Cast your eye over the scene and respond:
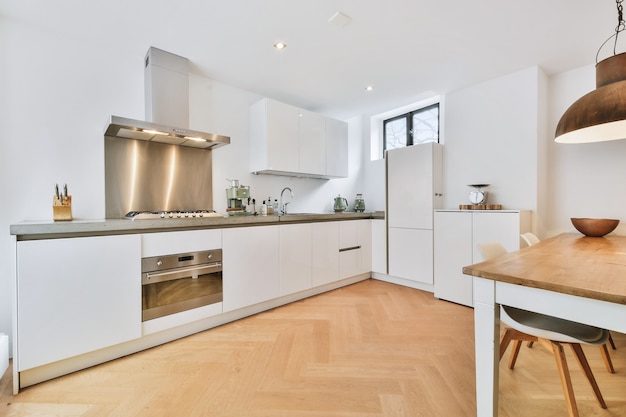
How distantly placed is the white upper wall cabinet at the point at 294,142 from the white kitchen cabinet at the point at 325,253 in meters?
0.78

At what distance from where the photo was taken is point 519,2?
6.10ft

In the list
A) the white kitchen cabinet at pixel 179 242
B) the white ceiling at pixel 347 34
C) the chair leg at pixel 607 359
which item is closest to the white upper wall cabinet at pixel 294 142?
the white ceiling at pixel 347 34

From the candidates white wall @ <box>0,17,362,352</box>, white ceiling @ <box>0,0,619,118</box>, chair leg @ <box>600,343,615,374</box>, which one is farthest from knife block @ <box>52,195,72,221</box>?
chair leg @ <box>600,343,615,374</box>

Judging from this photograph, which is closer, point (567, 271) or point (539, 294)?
point (539, 294)

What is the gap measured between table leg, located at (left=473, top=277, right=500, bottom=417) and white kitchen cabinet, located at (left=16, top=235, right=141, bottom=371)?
2050mm

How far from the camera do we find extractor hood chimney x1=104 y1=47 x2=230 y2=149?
2.35 meters

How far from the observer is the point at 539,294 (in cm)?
97

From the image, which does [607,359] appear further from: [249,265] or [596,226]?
[249,265]

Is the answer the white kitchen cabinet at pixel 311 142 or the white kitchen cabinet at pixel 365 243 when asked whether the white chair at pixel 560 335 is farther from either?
the white kitchen cabinet at pixel 311 142

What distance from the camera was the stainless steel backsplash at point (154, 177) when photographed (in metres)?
2.38

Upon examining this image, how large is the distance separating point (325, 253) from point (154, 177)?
193cm

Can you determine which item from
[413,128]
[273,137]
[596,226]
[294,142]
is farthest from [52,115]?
[596,226]

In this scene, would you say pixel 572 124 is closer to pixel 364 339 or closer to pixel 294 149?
pixel 364 339

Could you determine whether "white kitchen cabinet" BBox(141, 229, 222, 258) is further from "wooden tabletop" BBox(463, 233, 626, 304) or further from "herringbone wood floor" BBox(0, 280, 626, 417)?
"wooden tabletop" BBox(463, 233, 626, 304)
